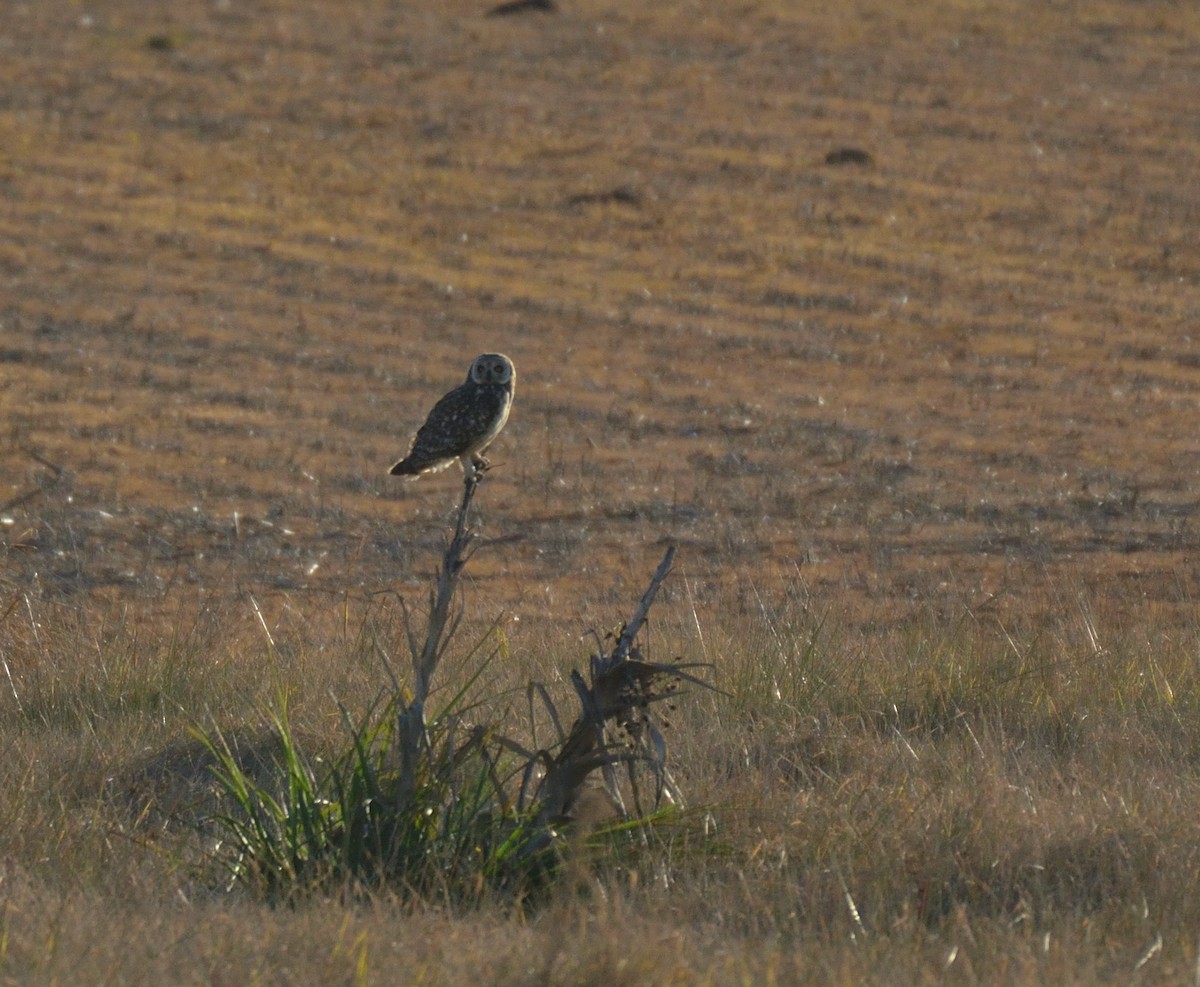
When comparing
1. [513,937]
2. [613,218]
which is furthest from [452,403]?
[613,218]

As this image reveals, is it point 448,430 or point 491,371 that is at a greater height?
point 491,371

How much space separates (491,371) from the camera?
711cm

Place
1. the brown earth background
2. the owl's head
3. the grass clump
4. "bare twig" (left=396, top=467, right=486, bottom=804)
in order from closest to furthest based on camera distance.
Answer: "bare twig" (left=396, top=467, right=486, bottom=804) < the grass clump < the owl's head < the brown earth background

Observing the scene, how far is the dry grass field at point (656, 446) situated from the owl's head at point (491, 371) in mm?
935

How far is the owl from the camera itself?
6895mm

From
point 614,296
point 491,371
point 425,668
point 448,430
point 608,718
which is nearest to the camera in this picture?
point 425,668

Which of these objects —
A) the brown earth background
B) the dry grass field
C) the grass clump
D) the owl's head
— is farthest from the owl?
the grass clump

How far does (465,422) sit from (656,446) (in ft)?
19.9

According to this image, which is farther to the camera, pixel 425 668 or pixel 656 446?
pixel 656 446

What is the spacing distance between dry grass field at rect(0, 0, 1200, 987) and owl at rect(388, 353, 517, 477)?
2.22 feet

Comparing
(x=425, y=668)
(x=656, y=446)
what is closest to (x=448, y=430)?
(x=425, y=668)

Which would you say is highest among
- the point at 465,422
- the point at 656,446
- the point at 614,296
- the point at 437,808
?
the point at 465,422

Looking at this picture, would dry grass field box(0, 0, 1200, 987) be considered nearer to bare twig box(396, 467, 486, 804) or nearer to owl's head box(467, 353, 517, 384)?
bare twig box(396, 467, 486, 804)

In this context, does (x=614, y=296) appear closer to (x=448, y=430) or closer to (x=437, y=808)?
(x=448, y=430)
